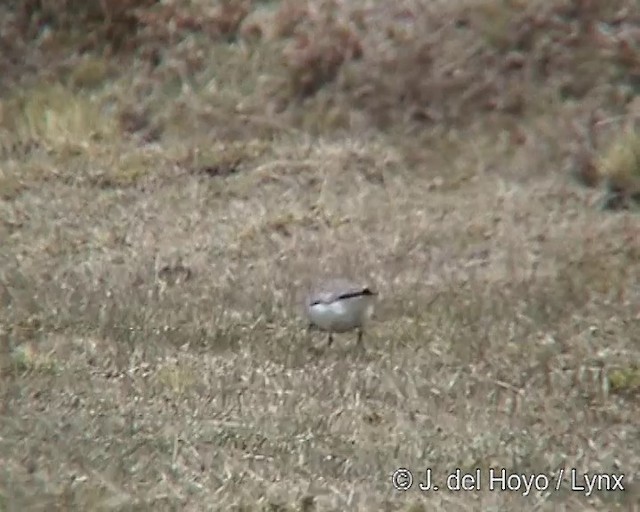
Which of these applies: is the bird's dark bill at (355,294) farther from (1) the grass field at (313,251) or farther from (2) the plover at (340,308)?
(1) the grass field at (313,251)

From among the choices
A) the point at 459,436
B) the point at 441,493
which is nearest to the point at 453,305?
the point at 459,436

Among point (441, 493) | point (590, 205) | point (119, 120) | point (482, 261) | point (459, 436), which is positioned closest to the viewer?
point (441, 493)

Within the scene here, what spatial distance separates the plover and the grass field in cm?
5

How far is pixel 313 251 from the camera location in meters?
4.25

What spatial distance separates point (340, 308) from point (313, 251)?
70 centimetres

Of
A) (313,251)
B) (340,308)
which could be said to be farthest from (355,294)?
(313,251)

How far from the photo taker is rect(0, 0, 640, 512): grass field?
3.05 m

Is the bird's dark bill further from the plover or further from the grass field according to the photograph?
the grass field

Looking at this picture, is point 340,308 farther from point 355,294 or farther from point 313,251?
point 313,251

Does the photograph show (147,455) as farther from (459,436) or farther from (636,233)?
(636,233)

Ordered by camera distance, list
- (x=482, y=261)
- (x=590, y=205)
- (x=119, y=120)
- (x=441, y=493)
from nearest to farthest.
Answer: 1. (x=441, y=493)
2. (x=482, y=261)
3. (x=590, y=205)
4. (x=119, y=120)

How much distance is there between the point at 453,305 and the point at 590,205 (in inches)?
40.4

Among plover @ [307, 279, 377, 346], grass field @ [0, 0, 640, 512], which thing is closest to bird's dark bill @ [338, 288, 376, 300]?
plover @ [307, 279, 377, 346]

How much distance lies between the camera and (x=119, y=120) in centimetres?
531
